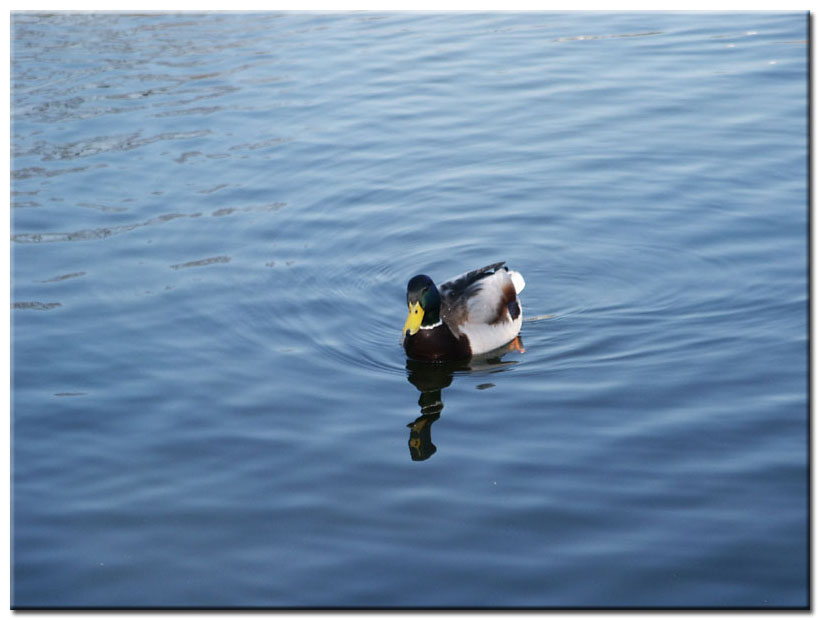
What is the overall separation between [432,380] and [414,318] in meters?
0.48

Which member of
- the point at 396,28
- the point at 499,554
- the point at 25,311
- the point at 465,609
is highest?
the point at 396,28

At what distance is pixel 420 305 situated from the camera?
25.6 feet

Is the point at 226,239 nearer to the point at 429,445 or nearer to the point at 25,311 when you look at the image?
the point at 25,311

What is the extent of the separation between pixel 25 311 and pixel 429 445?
4149mm

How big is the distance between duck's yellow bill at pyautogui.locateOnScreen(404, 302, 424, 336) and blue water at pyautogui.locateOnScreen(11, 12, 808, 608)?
327 millimetres

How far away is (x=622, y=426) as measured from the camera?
6.58m

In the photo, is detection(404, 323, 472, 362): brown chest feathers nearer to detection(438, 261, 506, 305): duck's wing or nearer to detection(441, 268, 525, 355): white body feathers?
detection(441, 268, 525, 355): white body feathers

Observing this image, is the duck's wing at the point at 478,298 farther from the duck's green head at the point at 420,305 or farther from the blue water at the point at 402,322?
the blue water at the point at 402,322

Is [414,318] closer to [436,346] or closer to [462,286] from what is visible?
[436,346]

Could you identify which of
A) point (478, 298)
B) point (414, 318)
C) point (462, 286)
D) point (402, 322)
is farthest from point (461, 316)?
point (402, 322)

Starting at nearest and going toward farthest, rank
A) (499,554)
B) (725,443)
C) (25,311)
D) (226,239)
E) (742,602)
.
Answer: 1. (742,602)
2. (499,554)
3. (725,443)
4. (25,311)
5. (226,239)

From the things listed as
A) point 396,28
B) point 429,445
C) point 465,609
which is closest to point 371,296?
point 429,445

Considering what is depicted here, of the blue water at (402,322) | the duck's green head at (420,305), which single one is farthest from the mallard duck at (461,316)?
the blue water at (402,322)
